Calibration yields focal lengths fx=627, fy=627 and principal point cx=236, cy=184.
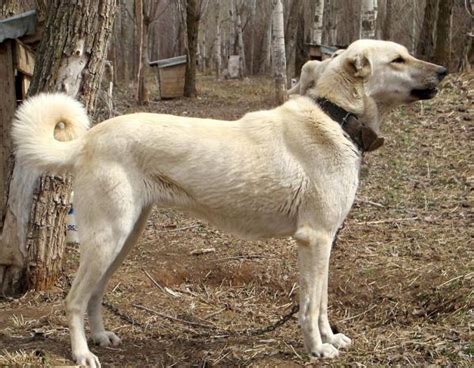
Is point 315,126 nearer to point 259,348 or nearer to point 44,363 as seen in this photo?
point 259,348

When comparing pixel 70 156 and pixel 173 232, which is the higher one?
pixel 70 156

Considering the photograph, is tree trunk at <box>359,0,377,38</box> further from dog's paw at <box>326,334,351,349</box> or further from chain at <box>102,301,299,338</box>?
dog's paw at <box>326,334,351,349</box>

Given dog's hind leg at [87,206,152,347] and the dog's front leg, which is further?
dog's hind leg at [87,206,152,347]

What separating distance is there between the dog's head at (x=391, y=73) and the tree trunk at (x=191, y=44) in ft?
49.2

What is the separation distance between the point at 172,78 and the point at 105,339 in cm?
1583

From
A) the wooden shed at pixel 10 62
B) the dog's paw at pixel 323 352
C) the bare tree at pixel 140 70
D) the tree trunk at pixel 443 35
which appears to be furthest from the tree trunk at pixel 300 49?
the dog's paw at pixel 323 352

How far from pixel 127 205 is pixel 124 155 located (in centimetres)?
28

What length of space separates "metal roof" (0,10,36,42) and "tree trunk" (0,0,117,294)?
0.53 m

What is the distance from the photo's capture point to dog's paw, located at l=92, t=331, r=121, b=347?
3.86 m

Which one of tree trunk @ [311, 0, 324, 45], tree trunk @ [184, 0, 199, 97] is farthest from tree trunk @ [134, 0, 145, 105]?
tree trunk @ [311, 0, 324, 45]

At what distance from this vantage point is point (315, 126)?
11.8 ft

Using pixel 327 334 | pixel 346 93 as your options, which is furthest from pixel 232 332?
pixel 346 93

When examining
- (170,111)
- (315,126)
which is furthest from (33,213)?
(170,111)

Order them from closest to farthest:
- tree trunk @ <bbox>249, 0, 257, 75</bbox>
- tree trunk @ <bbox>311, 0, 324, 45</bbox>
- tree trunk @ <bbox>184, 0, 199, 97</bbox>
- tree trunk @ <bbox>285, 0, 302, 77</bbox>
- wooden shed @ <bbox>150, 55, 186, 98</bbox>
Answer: tree trunk @ <bbox>311, 0, 324, 45</bbox>
tree trunk @ <bbox>184, 0, 199, 97</bbox>
wooden shed @ <bbox>150, 55, 186, 98</bbox>
tree trunk @ <bbox>285, 0, 302, 77</bbox>
tree trunk @ <bbox>249, 0, 257, 75</bbox>
